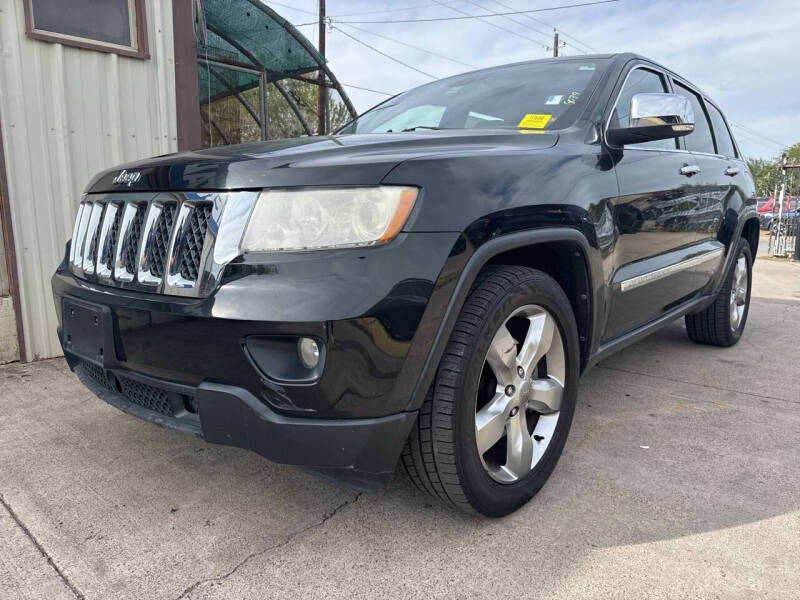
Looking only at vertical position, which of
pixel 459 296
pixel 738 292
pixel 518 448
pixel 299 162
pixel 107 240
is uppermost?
pixel 299 162

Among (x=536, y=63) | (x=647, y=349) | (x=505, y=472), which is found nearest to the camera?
(x=505, y=472)

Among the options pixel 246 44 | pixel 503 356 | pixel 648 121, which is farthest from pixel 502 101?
pixel 246 44

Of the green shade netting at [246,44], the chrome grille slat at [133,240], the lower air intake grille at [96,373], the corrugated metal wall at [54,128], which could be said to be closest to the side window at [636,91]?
the chrome grille slat at [133,240]

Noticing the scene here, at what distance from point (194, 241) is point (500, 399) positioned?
3.49 ft

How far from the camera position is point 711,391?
3.44 meters

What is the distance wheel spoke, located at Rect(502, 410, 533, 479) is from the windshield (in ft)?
3.88

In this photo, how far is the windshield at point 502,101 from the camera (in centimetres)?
261

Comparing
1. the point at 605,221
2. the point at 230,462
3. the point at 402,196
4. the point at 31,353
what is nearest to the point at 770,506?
the point at 605,221

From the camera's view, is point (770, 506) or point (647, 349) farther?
point (647, 349)

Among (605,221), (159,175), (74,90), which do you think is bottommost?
(605,221)

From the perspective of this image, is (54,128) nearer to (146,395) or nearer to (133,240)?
(133,240)

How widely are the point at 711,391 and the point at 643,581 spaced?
6.62ft

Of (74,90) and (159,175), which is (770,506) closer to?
(159,175)

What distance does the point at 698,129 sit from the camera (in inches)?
148
